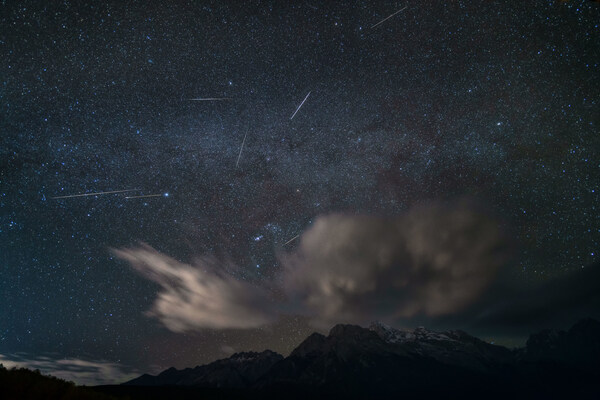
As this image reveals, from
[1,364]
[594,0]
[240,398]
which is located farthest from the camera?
[240,398]

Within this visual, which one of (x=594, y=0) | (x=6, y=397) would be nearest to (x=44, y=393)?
(x=6, y=397)

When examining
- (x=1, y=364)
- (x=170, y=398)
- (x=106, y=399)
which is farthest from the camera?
(x=170, y=398)

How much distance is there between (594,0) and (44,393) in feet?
47.9

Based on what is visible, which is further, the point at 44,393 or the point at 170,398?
the point at 170,398

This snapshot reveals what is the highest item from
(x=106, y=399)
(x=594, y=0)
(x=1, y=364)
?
(x=594, y=0)

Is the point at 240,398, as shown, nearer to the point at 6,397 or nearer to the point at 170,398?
the point at 170,398

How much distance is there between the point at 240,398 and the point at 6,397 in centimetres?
20080

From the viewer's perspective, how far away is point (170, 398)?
420 feet

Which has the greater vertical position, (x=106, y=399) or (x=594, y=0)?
(x=594, y=0)

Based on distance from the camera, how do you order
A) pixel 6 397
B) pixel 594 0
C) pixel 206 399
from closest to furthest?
1. pixel 594 0
2. pixel 6 397
3. pixel 206 399

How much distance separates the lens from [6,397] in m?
7.46

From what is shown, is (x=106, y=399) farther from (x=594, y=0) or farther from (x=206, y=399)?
(x=206, y=399)

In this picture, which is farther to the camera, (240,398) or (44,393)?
(240,398)

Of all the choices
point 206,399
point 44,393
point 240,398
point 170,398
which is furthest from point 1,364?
point 240,398
